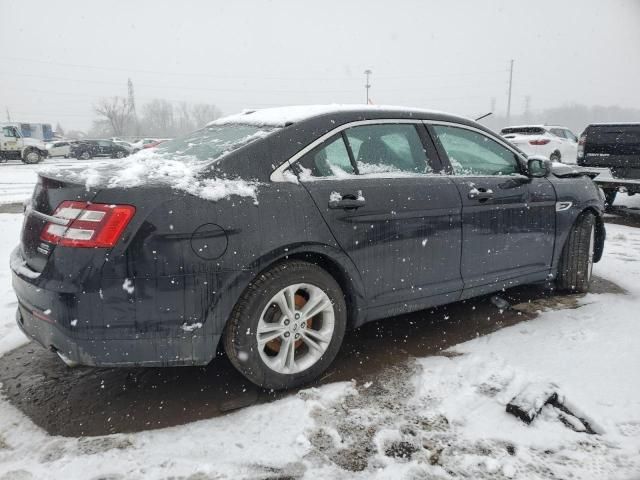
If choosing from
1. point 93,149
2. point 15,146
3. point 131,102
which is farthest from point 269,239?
point 131,102

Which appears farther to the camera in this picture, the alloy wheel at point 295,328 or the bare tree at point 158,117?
the bare tree at point 158,117

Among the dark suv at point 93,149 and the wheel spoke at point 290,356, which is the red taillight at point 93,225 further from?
the dark suv at point 93,149

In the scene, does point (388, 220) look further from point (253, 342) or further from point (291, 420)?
point (291, 420)

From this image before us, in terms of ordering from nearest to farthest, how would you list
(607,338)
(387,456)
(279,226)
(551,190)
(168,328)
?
(387,456), (168,328), (279,226), (607,338), (551,190)

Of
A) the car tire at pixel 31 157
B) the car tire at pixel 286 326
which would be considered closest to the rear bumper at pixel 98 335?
the car tire at pixel 286 326

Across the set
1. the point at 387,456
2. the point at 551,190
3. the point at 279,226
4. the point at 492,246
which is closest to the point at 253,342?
the point at 279,226

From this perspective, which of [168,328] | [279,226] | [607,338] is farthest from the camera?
[607,338]

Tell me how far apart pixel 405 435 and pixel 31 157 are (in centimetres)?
2788

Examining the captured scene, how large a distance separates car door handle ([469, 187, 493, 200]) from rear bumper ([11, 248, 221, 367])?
1.94 meters

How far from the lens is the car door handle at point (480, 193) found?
3338mm

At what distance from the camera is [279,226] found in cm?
250

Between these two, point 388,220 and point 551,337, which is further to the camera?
point 551,337

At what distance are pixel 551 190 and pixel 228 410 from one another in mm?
2967

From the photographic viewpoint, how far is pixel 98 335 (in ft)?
7.36
